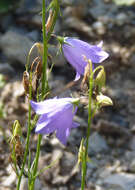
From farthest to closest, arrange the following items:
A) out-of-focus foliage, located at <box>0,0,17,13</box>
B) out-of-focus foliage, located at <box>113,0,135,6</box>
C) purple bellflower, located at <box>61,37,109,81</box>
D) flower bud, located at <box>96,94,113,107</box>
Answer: out-of-focus foliage, located at <box>0,0,17,13</box> < out-of-focus foliage, located at <box>113,0,135,6</box> < purple bellflower, located at <box>61,37,109,81</box> < flower bud, located at <box>96,94,113,107</box>

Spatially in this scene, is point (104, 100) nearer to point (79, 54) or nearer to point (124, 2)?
point (79, 54)

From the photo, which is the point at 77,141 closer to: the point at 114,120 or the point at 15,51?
the point at 114,120

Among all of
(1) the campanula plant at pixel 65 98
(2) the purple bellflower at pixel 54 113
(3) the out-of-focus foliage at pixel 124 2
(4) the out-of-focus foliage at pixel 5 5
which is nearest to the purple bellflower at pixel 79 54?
(1) the campanula plant at pixel 65 98

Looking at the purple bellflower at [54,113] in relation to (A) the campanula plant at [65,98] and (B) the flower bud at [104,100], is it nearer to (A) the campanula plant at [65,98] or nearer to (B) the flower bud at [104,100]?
(A) the campanula plant at [65,98]

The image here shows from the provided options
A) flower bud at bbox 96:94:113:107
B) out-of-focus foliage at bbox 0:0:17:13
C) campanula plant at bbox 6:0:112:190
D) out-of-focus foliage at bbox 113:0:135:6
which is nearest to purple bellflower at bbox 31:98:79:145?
campanula plant at bbox 6:0:112:190

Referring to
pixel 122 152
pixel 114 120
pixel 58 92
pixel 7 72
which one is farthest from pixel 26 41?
pixel 122 152

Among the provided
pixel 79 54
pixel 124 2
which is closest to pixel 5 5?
pixel 124 2

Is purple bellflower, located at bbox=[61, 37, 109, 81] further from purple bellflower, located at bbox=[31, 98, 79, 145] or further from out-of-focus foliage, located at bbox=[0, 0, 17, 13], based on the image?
out-of-focus foliage, located at bbox=[0, 0, 17, 13]
